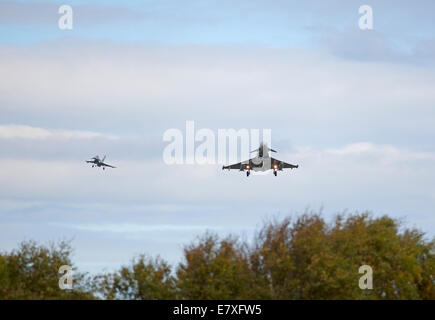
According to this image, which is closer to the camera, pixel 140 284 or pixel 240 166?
pixel 140 284

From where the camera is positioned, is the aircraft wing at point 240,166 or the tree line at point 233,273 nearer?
the tree line at point 233,273

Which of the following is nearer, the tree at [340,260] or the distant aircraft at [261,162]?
the tree at [340,260]

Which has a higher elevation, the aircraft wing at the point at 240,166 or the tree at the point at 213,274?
the aircraft wing at the point at 240,166

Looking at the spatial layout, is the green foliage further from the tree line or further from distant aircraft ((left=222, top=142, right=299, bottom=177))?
distant aircraft ((left=222, top=142, right=299, bottom=177))

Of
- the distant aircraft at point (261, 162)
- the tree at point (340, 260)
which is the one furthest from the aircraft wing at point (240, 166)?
the tree at point (340, 260)

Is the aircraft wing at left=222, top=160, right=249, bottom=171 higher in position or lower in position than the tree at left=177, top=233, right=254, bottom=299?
higher

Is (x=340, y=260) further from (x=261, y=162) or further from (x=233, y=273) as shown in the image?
(x=261, y=162)

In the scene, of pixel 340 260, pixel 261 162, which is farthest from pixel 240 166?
pixel 340 260

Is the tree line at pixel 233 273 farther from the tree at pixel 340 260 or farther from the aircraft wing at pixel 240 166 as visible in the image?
the aircraft wing at pixel 240 166

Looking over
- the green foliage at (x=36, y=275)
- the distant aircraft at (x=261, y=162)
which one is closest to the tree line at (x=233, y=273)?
the green foliage at (x=36, y=275)

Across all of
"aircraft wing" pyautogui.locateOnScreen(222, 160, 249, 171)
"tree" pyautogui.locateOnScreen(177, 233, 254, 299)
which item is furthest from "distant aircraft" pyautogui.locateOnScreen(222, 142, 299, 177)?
"tree" pyautogui.locateOnScreen(177, 233, 254, 299)

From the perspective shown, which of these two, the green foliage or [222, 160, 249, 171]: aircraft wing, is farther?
[222, 160, 249, 171]: aircraft wing

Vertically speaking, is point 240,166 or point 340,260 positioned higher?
point 240,166
